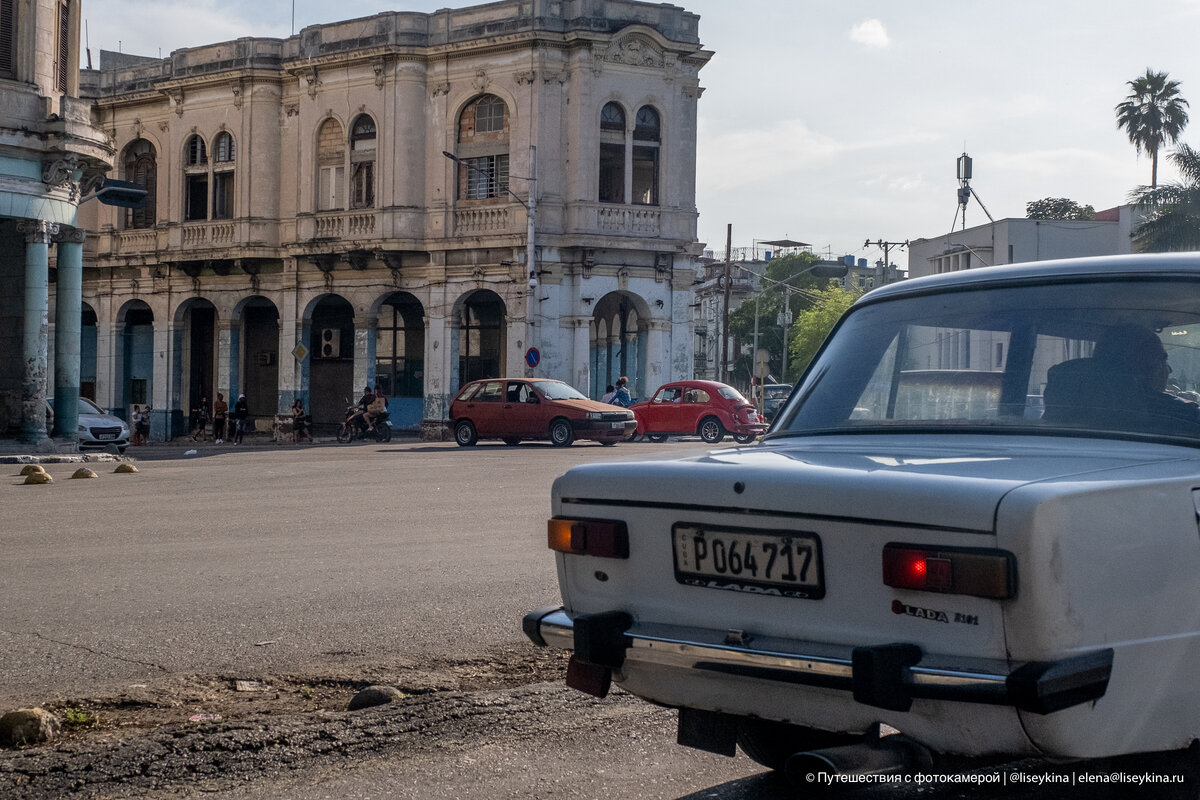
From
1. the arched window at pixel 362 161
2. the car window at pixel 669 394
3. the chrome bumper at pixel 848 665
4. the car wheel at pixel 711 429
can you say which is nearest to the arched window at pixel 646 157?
the car window at pixel 669 394

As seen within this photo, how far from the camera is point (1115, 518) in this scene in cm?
289

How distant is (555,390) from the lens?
2944 centimetres

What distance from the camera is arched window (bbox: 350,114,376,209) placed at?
3781cm

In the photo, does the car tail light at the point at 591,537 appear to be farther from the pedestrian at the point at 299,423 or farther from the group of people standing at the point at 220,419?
the group of people standing at the point at 220,419

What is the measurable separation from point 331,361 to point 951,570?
128 ft

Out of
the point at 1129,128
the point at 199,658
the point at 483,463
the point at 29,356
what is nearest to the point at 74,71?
the point at 29,356

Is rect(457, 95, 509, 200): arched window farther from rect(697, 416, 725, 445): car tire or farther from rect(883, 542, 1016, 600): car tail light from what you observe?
rect(883, 542, 1016, 600): car tail light

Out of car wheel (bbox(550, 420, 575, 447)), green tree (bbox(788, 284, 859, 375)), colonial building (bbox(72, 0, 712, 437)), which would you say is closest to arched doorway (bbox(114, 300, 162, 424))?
colonial building (bbox(72, 0, 712, 437))

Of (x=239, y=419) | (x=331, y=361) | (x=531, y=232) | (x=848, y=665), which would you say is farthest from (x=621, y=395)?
(x=848, y=665)

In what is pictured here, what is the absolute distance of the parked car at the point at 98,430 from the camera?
1054 inches

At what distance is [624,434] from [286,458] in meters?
8.49

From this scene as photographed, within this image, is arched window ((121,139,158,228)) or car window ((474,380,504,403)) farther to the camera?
arched window ((121,139,158,228))

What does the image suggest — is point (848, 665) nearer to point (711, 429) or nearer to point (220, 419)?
point (711, 429)

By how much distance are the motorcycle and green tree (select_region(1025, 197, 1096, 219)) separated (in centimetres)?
5093
